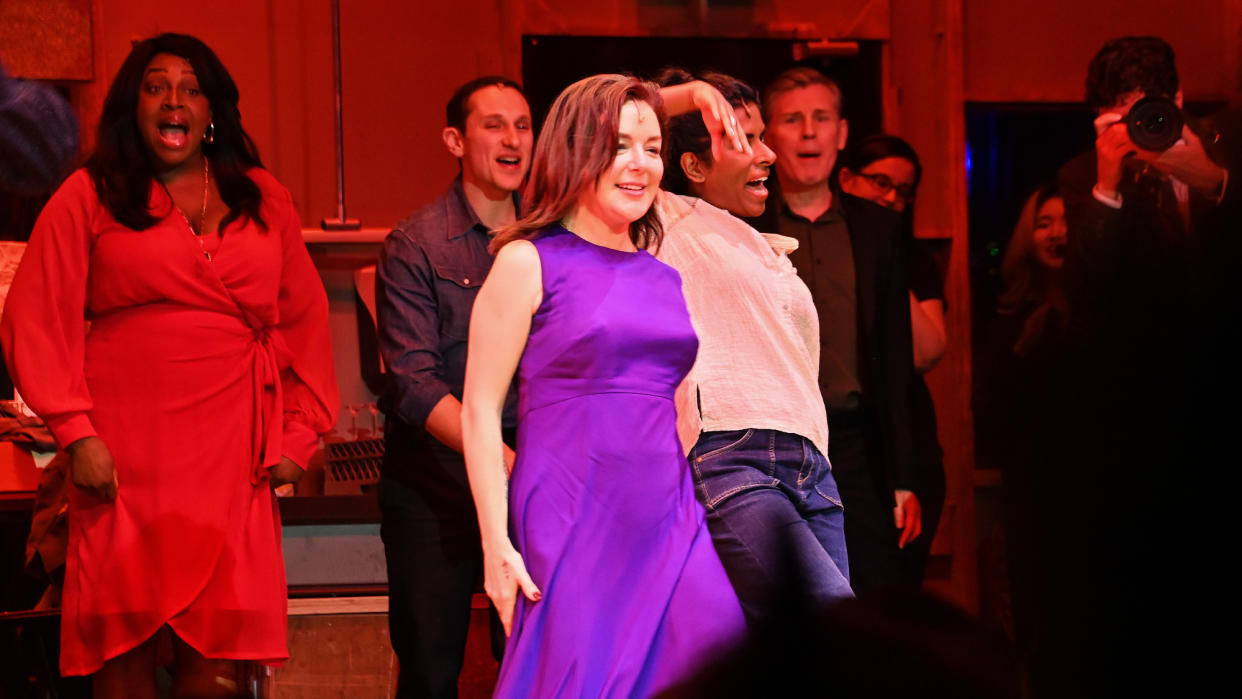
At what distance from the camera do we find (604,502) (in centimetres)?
240

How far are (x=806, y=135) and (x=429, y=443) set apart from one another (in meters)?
1.28

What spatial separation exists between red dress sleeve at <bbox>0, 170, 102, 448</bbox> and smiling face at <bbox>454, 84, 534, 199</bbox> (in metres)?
0.96

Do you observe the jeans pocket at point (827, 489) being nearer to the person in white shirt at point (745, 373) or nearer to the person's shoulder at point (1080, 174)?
the person in white shirt at point (745, 373)

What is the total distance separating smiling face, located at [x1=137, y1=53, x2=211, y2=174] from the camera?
3.17 m

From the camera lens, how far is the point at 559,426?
2.42 m

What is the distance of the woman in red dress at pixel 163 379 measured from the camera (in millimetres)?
3016

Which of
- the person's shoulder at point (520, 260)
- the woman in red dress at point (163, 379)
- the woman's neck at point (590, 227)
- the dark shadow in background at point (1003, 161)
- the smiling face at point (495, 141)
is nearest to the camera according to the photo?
the person's shoulder at point (520, 260)

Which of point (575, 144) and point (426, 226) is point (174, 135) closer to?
point (426, 226)

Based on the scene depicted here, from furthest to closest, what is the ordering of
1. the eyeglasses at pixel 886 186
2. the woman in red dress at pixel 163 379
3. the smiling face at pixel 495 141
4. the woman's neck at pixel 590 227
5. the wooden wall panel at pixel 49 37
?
1. the wooden wall panel at pixel 49 37
2. the eyeglasses at pixel 886 186
3. the smiling face at pixel 495 141
4. the woman in red dress at pixel 163 379
5. the woman's neck at pixel 590 227

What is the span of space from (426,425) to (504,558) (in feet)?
2.84

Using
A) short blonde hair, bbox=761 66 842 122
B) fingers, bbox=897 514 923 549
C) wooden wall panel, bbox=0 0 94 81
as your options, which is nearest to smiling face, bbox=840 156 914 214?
short blonde hair, bbox=761 66 842 122

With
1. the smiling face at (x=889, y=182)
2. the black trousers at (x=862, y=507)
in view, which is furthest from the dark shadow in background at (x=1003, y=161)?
the black trousers at (x=862, y=507)

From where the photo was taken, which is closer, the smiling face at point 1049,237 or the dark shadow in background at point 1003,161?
the smiling face at point 1049,237

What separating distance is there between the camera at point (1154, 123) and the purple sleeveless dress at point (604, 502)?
0.85m
